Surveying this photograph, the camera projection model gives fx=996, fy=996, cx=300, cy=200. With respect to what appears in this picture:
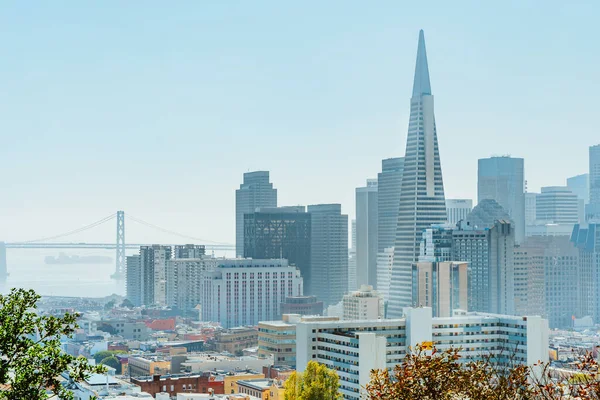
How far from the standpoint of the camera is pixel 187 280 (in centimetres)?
10425

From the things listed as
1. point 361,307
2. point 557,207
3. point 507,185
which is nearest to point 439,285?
point 361,307

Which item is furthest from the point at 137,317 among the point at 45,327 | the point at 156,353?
the point at 45,327

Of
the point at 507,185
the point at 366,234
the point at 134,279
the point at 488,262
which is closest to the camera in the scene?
the point at 488,262

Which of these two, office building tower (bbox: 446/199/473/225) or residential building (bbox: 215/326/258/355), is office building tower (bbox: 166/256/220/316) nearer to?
office building tower (bbox: 446/199/473/225)

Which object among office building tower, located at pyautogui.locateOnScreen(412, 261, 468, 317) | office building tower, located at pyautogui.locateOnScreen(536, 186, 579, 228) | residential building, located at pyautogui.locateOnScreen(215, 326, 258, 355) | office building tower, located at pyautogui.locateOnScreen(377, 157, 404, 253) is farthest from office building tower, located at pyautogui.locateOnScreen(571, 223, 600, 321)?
residential building, located at pyautogui.locateOnScreen(215, 326, 258, 355)

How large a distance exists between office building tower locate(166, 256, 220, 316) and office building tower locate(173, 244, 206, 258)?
8.45 m

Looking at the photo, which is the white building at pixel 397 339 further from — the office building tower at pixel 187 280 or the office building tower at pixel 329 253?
the office building tower at pixel 329 253

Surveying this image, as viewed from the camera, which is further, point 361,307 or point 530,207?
point 530,207

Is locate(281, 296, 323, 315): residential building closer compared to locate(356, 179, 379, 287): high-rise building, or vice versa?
locate(281, 296, 323, 315): residential building

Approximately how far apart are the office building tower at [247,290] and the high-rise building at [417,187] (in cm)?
1922

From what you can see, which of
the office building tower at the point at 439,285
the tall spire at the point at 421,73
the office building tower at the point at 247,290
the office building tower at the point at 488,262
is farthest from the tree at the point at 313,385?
the office building tower at the point at 247,290

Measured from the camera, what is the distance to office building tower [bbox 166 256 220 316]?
340 ft

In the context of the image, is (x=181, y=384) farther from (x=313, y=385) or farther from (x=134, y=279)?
(x=134, y=279)

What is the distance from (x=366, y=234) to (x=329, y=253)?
5.80 metres
